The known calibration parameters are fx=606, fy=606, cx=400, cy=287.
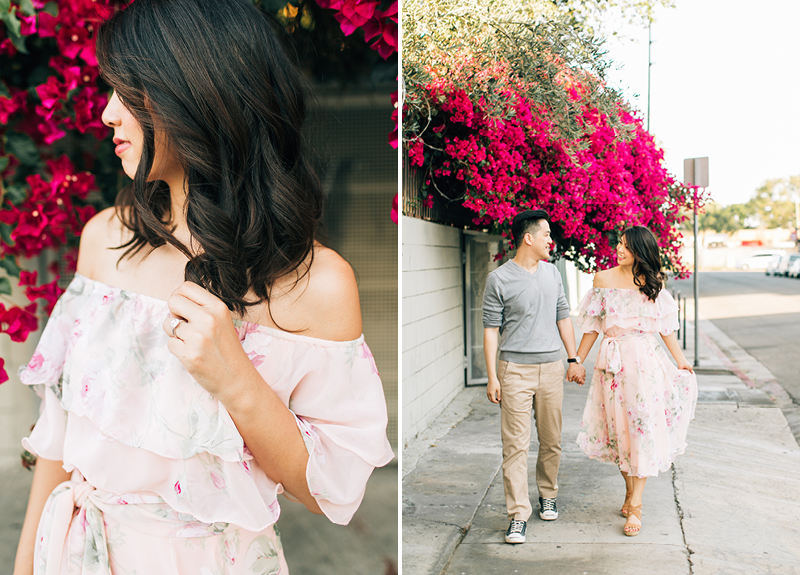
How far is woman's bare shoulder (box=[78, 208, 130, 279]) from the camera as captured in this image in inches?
40.3

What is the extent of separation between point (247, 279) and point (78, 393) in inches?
11.7

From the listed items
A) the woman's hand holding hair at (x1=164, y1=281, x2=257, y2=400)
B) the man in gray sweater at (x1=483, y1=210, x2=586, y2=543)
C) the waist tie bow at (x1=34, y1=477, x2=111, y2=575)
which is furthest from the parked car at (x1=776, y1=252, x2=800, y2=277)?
the waist tie bow at (x1=34, y1=477, x2=111, y2=575)

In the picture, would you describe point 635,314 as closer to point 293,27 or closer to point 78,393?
point 293,27

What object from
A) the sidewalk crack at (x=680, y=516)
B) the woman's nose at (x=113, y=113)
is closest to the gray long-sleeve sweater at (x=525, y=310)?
the sidewalk crack at (x=680, y=516)

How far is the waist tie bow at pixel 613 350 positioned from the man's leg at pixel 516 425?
387 mm

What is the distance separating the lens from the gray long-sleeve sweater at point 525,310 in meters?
2.68

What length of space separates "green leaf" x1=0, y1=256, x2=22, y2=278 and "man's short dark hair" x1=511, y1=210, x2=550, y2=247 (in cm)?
184

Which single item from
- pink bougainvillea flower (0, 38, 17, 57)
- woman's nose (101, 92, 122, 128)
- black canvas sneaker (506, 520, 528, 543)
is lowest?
black canvas sneaker (506, 520, 528, 543)

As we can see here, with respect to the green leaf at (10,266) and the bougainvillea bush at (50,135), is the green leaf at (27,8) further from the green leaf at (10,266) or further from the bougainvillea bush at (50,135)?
the green leaf at (10,266)

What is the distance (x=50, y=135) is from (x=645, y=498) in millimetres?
2806

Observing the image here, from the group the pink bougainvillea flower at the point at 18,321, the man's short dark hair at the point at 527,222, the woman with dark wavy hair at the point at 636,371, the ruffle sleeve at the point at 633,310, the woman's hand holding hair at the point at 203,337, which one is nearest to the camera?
the woman's hand holding hair at the point at 203,337

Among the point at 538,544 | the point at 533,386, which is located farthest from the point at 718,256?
the point at 538,544

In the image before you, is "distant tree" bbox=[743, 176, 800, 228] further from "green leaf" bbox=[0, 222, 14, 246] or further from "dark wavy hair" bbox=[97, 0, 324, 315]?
"green leaf" bbox=[0, 222, 14, 246]

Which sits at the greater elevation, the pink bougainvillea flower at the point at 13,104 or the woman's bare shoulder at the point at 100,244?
the pink bougainvillea flower at the point at 13,104
